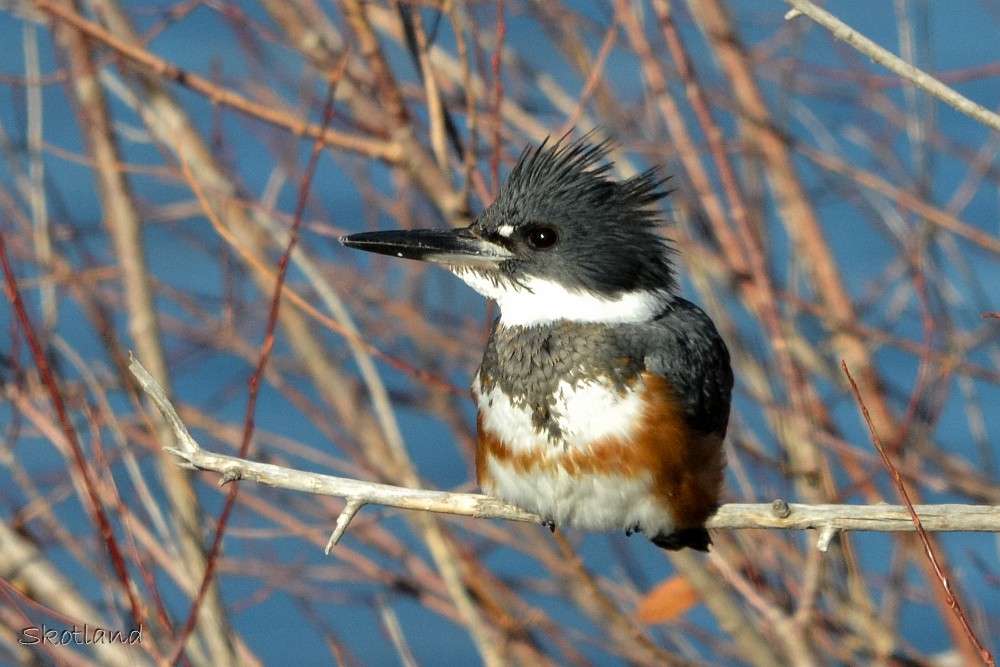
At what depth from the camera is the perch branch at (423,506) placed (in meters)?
1.96

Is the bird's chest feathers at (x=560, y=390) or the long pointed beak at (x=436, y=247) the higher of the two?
the long pointed beak at (x=436, y=247)

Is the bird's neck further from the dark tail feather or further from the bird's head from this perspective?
the dark tail feather

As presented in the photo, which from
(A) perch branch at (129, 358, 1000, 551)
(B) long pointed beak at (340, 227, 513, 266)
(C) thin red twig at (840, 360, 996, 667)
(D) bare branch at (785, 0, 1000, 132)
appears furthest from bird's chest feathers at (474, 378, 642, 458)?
(D) bare branch at (785, 0, 1000, 132)

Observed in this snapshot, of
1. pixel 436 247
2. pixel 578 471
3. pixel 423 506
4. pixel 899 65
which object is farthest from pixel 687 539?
pixel 899 65

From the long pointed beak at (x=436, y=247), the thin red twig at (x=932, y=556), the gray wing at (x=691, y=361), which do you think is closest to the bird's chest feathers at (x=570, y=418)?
the gray wing at (x=691, y=361)

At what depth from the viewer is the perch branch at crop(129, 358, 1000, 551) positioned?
1.96m

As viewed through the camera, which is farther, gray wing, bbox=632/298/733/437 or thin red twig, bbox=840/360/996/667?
gray wing, bbox=632/298/733/437

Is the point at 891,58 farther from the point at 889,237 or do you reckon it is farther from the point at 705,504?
the point at 889,237

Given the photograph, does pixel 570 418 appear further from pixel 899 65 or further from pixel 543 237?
pixel 899 65

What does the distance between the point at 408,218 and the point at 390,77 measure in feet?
4.84

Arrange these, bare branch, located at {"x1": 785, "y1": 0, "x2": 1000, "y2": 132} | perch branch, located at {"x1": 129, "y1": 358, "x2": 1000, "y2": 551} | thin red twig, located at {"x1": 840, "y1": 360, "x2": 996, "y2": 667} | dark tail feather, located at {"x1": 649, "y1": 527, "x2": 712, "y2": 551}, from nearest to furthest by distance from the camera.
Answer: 1. thin red twig, located at {"x1": 840, "y1": 360, "x2": 996, "y2": 667}
2. bare branch, located at {"x1": 785, "y1": 0, "x2": 1000, "y2": 132}
3. perch branch, located at {"x1": 129, "y1": 358, "x2": 1000, "y2": 551}
4. dark tail feather, located at {"x1": 649, "y1": 527, "x2": 712, "y2": 551}

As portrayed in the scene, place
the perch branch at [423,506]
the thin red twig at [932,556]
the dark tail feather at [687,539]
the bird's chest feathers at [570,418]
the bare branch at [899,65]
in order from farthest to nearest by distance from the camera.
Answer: the dark tail feather at [687,539] < the bird's chest feathers at [570,418] < the perch branch at [423,506] < the bare branch at [899,65] < the thin red twig at [932,556]

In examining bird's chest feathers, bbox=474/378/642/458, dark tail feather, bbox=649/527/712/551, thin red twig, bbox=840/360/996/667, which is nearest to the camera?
thin red twig, bbox=840/360/996/667

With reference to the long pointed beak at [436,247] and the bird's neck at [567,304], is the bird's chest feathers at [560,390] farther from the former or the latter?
the long pointed beak at [436,247]
